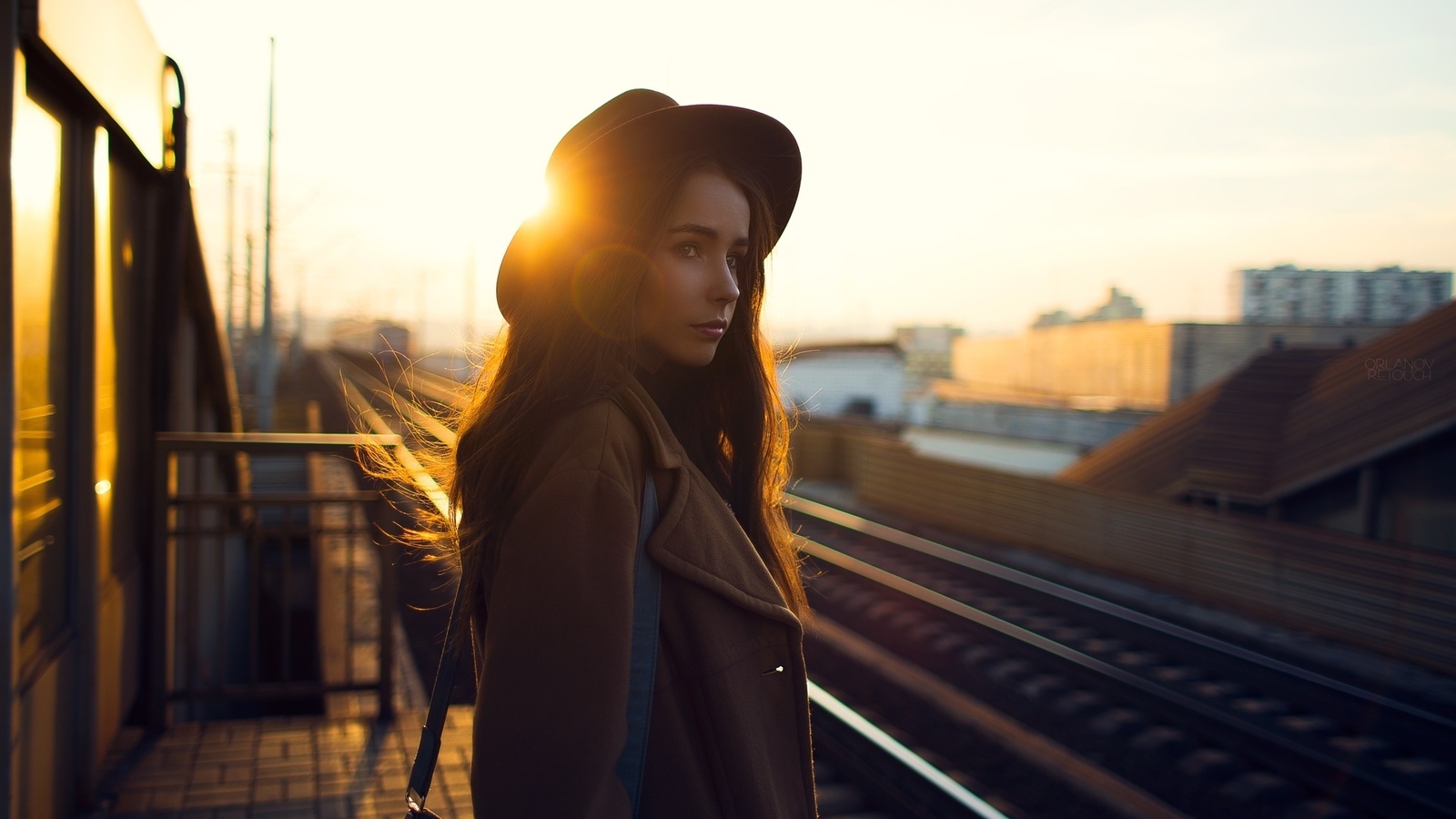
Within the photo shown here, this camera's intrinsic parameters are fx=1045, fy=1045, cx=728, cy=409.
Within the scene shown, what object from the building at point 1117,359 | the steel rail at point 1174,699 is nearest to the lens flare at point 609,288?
the steel rail at point 1174,699

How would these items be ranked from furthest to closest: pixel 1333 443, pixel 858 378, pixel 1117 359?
pixel 858 378
pixel 1117 359
pixel 1333 443

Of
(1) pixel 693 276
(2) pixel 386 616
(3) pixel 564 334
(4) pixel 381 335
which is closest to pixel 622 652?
(3) pixel 564 334

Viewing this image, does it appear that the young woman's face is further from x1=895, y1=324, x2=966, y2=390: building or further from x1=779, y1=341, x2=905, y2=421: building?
x1=895, y1=324, x2=966, y2=390: building

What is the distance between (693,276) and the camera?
164cm

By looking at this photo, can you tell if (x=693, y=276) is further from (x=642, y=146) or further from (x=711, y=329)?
(x=642, y=146)

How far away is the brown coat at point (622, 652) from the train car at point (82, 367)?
201cm

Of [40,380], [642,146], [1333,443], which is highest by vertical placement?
[642,146]

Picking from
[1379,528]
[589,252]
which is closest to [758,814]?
[589,252]

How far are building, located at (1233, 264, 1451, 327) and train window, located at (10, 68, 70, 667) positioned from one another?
12770 mm

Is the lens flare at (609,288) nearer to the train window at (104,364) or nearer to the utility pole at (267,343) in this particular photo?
the train window at (104,364)

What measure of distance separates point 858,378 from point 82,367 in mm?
38389

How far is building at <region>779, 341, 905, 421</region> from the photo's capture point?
4053cm

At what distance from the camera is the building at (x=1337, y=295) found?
1217 centimetres

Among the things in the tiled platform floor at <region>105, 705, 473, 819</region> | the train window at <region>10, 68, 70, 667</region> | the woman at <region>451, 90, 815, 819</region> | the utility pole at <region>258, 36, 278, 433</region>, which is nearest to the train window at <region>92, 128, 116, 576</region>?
the train window at <region>10, 68, 70, 667</region>
